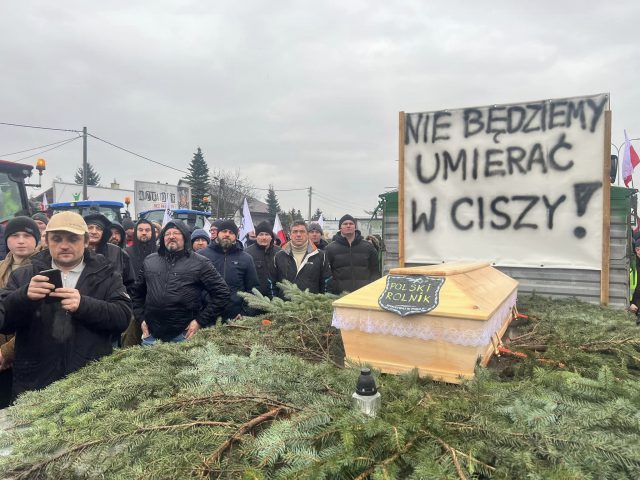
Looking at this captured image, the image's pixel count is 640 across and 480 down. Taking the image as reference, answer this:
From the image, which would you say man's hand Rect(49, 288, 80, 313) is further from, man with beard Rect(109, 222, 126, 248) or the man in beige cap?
man with beard Rect(109, 222, 126, 248)

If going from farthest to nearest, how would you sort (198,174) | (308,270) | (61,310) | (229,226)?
1. (198,174)
2. (308,270)
3. (229,226)
4. (61,310)

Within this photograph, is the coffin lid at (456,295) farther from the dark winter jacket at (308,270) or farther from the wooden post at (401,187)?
the dark winter jacket at (308,270)

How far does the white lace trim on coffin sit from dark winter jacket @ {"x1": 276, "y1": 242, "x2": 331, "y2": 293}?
9.29ft

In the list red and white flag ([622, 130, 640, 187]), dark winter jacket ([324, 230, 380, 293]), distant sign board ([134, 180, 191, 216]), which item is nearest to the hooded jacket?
dark winter jacket ([324, 230, 380, 293])

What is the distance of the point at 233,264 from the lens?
16.8 feet

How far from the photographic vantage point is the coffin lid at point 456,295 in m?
2.24

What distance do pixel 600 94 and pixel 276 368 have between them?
14.0 feet

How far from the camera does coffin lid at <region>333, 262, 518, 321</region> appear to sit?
2.24 metres

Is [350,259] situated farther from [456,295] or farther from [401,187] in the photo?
[456,295]

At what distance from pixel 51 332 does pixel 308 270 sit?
3.08 meters

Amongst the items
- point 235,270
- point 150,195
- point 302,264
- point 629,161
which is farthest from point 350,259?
point 150,195

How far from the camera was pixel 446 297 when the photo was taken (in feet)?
7.79

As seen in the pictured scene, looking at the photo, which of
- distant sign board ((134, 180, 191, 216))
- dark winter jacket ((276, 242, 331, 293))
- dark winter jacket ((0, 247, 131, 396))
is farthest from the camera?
distant sign board ((134, 180, 191, 216))

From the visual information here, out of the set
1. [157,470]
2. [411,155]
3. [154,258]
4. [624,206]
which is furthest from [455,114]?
[157,470]
